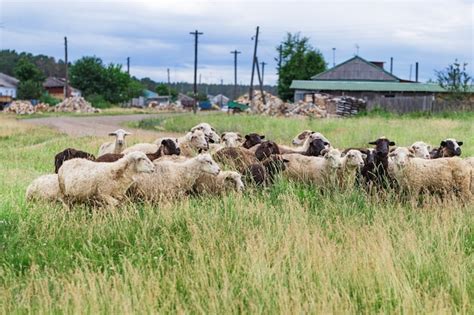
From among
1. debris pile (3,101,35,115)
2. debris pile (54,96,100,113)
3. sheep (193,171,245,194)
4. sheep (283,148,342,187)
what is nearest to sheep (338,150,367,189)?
sheep (283,148,342,187)

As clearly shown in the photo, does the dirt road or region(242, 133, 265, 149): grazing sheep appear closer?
region(242, 133, 265, 149): grazing sheep

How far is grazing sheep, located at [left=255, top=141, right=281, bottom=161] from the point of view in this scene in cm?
1258

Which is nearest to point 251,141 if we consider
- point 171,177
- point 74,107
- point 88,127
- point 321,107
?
point 171,177

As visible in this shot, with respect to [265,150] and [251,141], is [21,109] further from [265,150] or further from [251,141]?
[265,150]

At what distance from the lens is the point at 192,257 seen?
6977 mm

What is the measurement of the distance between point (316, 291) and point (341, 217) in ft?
9.47

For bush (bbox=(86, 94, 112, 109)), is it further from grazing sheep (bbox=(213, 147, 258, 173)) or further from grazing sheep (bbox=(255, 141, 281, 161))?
grazing sheep (bbox=(213, 147, 258, 173))

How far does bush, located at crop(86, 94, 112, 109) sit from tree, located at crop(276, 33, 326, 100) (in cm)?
2345

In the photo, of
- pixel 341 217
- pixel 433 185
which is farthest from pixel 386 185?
pixel 341 217

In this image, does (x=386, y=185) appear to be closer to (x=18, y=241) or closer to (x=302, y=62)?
(x=18, y=241)

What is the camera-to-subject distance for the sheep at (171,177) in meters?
9.70

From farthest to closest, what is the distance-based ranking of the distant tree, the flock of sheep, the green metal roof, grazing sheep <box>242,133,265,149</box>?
the distant tree, the green metal roof, grazing sheep <box>242,133,265,149</box>, the flock of sheep

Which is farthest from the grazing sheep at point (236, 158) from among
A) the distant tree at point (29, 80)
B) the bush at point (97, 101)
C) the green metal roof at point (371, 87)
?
the distant tree at point (29, 80)

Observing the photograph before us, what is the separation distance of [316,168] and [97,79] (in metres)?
82.4
